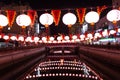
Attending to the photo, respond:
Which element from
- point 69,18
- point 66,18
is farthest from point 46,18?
point 69,18

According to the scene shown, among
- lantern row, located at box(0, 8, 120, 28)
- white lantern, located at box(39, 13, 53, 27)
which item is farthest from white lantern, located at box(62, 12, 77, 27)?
white lantern, located at box(39, 13, 53, 27)

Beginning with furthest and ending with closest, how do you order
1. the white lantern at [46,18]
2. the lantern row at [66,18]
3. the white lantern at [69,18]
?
the white lantern at [46,18] → the white lantern at [69,18] → the lantern row at [66,18]

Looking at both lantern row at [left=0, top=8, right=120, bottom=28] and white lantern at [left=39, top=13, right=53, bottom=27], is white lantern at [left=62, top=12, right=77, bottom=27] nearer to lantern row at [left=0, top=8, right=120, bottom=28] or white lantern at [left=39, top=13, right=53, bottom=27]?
lantern row at [left=0, top=8, right=120, bottom=28]

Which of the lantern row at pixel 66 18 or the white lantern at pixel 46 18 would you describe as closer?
the lantern row at pixel 66 18

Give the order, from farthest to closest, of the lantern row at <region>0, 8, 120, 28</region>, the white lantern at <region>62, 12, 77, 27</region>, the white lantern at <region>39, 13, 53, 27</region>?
the white lantern at <region>39, 13, 53, 27</region> < the white lantern at <region>62, 12, 77, 27</region> < the lantern row at <region>0, 8, 120, 28</region>

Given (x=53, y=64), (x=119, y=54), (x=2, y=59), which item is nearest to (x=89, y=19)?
(x=119, y=54)

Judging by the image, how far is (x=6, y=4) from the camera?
64.1 metres

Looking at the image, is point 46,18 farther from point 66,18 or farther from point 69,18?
point 69,18

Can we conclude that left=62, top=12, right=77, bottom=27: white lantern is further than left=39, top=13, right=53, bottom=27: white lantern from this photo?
No

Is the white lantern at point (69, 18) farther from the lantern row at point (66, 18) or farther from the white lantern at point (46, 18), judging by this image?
the white lantern at point (46, 18)

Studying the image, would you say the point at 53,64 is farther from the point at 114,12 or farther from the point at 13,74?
the point at 13,74

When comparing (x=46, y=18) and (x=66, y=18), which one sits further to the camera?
(x=46, y=18)

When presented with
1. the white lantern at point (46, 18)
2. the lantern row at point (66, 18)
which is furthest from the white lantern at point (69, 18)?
the white lantern at point (46, 18)

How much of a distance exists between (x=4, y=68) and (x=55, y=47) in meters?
30.7
